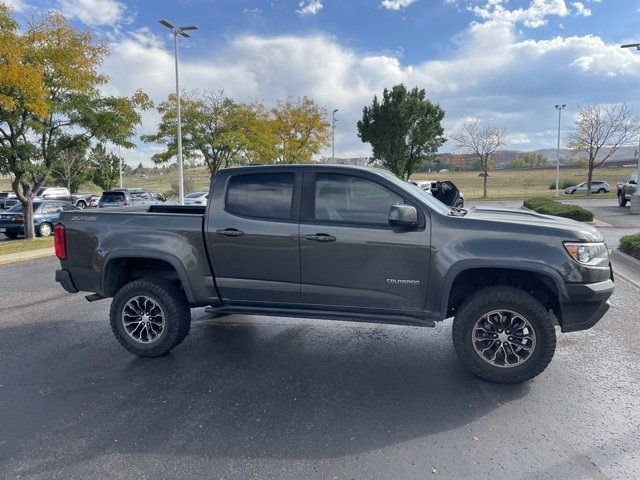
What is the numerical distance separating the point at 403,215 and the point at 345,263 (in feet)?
2.31

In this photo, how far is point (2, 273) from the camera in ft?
30.7

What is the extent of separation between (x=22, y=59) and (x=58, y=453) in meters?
12.7

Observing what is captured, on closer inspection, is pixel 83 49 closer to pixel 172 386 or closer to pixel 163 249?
pixel 163 249

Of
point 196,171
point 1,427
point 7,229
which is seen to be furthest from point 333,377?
point 196,171

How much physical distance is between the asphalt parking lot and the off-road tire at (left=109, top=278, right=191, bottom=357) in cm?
15

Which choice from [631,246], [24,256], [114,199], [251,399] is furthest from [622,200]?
[24,256]

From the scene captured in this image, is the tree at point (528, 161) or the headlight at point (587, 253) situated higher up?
the tree at point (528, 161)

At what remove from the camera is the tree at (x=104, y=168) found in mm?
42844

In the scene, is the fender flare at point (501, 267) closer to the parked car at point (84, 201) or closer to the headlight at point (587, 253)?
the headlight at point (587, 253)

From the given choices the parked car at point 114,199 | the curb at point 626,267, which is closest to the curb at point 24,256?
the parked car at point 114,199

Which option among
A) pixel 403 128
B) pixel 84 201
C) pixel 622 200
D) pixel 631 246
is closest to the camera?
pixel 631 246

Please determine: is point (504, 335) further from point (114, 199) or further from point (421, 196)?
point (114, 199)

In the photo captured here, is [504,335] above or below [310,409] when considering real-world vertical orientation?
above

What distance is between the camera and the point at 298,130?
3328cm
